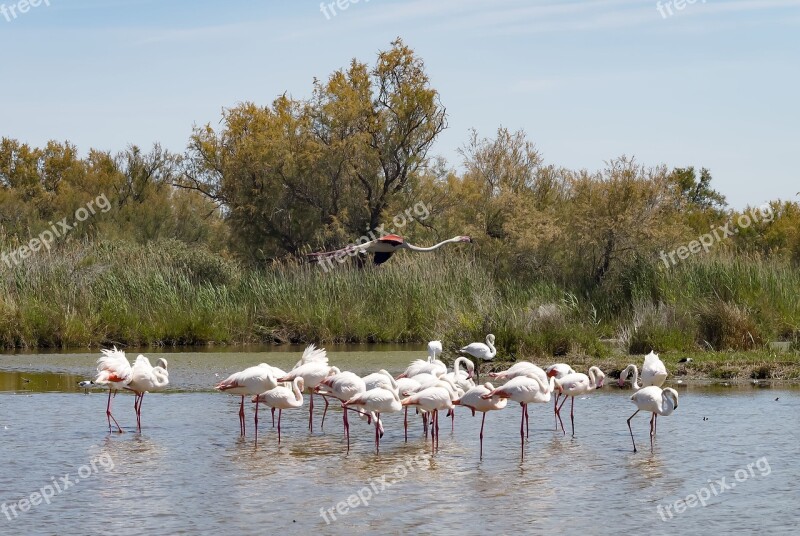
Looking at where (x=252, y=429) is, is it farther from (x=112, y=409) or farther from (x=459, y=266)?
(x=459, y=266)

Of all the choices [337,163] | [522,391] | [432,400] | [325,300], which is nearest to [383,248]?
[325,300]

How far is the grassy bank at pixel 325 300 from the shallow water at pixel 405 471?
20.5 ft

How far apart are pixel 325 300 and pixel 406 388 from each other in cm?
1360

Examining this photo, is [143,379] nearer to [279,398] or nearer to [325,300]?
[279,398]

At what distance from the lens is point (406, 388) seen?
12500 mm

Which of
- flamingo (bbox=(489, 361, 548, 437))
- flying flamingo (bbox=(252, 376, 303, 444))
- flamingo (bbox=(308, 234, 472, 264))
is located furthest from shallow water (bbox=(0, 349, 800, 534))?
flamingo (bbox=(308, 234, 472, 264))

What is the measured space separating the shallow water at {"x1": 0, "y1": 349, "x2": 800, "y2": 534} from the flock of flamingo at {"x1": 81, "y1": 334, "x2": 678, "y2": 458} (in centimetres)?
33

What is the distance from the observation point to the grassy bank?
70.1ft

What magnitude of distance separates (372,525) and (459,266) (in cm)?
1759

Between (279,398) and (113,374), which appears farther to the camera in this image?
(113,374)

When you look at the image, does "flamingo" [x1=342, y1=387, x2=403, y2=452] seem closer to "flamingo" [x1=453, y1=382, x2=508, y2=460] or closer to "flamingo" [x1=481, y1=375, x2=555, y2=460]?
"flamingo" [x1=453, y1=382, x2=508, y2=460]

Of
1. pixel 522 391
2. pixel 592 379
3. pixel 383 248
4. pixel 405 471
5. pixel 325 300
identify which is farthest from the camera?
pixel 383 248

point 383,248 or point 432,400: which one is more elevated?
point 383,248

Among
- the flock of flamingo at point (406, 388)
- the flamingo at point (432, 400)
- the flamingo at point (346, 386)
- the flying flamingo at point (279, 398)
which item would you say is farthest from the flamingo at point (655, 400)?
the flying flamingo at point (279, 398)
